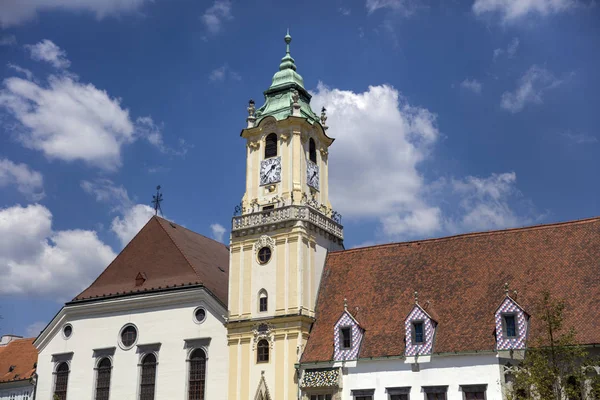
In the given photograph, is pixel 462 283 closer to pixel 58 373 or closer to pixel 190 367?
pixel 190 367

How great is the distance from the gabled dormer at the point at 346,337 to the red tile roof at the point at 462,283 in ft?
1.51

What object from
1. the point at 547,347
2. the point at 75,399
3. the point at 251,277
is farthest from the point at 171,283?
the point at 547,347

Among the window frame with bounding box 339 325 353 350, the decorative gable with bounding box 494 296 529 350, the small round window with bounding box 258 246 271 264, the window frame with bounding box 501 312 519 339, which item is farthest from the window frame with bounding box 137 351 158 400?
the window frame with bounding box 501 312 519 339

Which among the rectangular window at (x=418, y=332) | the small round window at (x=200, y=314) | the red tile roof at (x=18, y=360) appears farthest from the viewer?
the red tile roof at (x=18, y=360)

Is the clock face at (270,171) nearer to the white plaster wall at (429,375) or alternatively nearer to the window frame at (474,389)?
the white plaster wall at (429,375)

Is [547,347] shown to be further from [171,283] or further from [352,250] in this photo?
[171,283]

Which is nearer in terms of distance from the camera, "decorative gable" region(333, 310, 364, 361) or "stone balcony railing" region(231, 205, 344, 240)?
"decorative gable" region(333, 310, 364, 361)

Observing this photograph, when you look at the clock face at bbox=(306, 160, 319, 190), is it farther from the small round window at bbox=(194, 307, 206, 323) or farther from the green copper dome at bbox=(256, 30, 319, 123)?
the small round window at bbox=(194, 307, 206, 323)

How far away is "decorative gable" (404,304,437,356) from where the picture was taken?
40.0m

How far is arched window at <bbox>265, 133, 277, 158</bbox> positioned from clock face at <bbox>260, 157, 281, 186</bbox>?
17.0 inches

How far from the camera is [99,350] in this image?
165 ft

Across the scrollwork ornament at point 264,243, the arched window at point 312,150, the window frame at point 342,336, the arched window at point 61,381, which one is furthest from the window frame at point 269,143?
the arched window at point 61,381

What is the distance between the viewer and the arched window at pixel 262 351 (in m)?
44.7

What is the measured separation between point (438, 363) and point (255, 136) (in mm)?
18463
